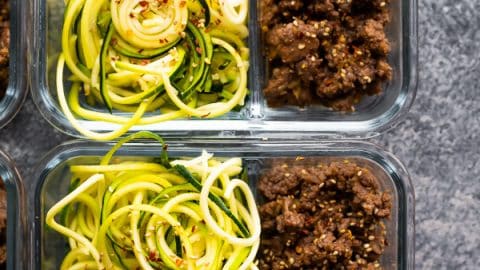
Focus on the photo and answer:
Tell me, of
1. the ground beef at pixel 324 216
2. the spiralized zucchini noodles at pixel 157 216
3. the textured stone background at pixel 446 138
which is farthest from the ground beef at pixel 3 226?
the textured stone background at pixel 446 138

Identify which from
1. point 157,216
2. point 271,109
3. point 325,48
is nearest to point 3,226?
point 157,216

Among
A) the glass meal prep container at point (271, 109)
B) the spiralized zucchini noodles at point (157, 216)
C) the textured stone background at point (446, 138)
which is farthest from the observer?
the textured stone background at point (446, 138)

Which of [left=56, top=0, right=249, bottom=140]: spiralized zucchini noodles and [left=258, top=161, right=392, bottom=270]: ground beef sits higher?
[left=56, top=0, right=249, bottom=140]: spiralized zucchini noodles

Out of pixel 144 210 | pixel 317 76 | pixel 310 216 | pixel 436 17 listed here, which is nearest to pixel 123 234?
pixel 144 210

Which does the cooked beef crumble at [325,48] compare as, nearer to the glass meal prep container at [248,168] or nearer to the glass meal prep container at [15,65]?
the glass meal prep container at [248,168]

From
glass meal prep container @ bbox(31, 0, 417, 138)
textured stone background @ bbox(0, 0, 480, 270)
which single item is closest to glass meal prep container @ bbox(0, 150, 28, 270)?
glass meal prep container @ bbox(31, 0, 417, 138)

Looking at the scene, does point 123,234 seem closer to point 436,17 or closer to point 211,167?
point 211,167

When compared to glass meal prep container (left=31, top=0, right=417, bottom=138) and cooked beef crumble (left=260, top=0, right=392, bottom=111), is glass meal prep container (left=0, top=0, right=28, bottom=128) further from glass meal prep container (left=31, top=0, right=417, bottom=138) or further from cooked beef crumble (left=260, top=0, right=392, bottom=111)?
cooked beef crumble (left=260, top=0, right=392, bottom=111)
